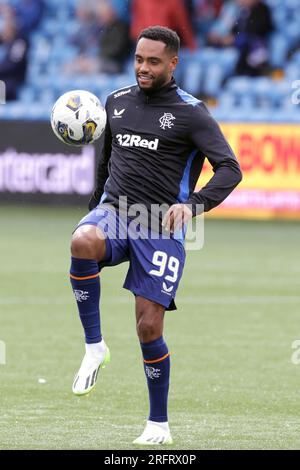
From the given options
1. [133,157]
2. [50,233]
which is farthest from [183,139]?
[50,233]

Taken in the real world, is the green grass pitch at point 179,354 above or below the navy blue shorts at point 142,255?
below

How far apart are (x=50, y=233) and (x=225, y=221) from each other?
3188 mm

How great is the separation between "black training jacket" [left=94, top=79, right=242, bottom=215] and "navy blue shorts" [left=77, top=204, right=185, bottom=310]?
16cm

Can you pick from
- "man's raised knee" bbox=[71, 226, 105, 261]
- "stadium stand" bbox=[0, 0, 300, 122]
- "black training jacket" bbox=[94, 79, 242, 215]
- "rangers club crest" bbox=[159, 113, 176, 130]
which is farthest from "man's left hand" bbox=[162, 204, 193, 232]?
"stadium stand" bbox=[0, 0, 300, 122]

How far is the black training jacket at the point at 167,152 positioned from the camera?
20.5 feet

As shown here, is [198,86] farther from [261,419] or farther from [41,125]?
[261,419]

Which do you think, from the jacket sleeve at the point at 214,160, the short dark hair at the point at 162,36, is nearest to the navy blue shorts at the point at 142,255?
the jacket sleeve at the point at 214,160

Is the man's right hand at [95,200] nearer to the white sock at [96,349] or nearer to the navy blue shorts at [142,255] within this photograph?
the navy blue shorts at [142,255]

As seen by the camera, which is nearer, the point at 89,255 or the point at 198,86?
the point at 89,255

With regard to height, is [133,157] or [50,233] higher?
[133,157]

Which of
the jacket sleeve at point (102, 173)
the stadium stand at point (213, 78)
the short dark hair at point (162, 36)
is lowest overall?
the stadium stand at point (213, 78)

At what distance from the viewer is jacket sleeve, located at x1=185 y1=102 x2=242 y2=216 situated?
20.4ft

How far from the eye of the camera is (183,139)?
6324 mm

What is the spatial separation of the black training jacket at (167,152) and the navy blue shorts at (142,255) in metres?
0.16
